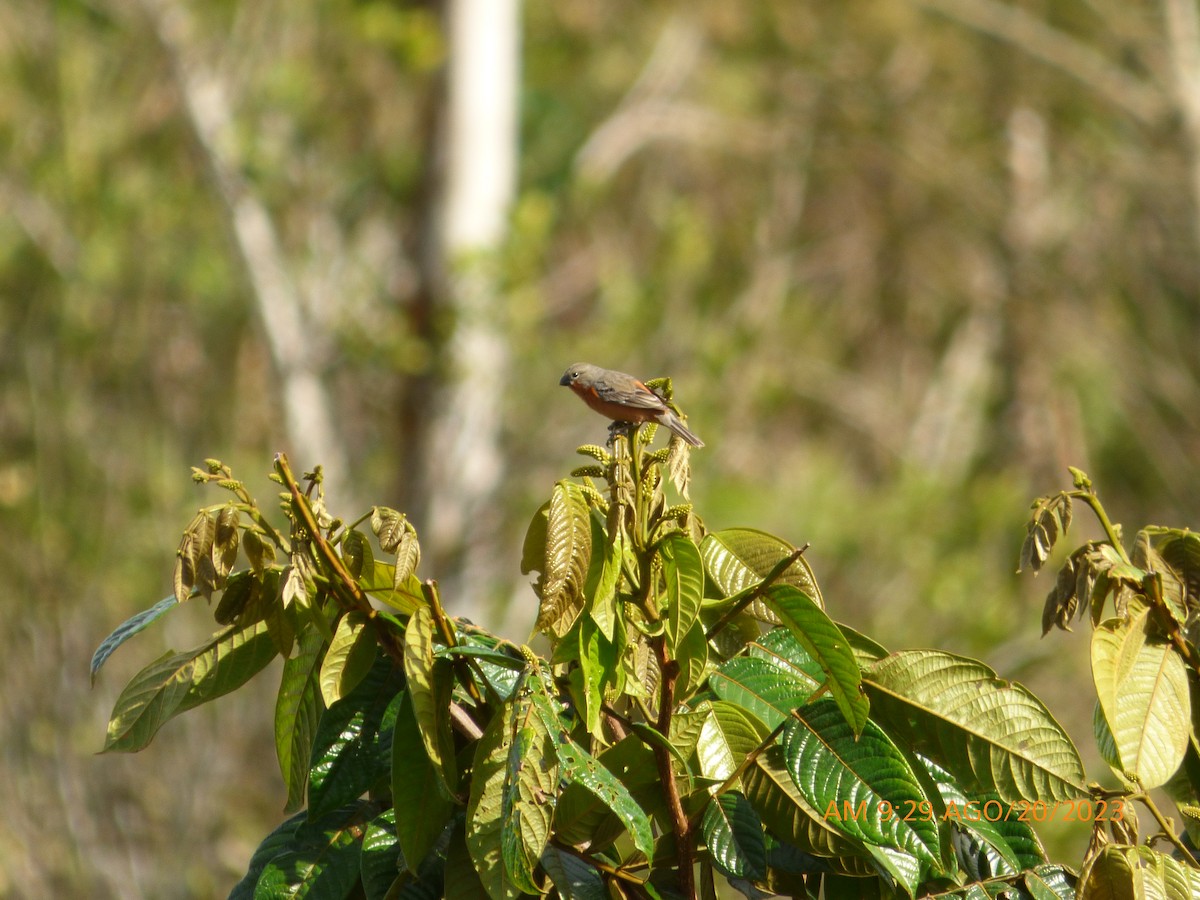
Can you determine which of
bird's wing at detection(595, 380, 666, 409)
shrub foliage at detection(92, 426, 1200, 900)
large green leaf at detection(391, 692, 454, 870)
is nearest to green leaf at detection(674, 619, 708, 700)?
shrub foliage at detection(92, 426, 1200, 900)

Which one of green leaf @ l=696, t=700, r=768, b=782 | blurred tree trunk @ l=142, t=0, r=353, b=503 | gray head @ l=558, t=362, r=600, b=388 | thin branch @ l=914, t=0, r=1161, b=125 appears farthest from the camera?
thin branch @ l=914, t=0, r=1161, b=125

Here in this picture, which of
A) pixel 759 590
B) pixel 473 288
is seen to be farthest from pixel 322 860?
pixel 473 288

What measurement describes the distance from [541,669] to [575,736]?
18cm

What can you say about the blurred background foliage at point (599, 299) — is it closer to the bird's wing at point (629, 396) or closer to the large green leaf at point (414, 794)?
the bird's wing at point (629, 396)

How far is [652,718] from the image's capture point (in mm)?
1598

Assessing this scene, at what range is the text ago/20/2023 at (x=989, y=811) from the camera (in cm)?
147

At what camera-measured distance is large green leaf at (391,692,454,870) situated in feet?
4.87

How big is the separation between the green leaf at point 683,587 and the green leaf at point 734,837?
0.21m

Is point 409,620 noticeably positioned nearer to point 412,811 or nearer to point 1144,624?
point 412,811

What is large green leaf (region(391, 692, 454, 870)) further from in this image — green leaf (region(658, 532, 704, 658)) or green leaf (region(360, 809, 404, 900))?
green leaf (region(658, 532, 704, 658))

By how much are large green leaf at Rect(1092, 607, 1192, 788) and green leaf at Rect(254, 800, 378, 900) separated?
3.01 feet

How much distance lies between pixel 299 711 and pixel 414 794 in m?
0.20

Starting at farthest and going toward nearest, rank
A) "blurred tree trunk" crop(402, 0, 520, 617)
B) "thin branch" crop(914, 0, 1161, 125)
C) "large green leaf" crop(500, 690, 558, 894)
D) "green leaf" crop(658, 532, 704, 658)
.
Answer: "thin branch" crop(914, 0, 1161, 125)
"blurred tree trunk" crop(402, 0, 520, 617)
"green leaf" crop(658, 532, 704, 658)
"large green leaf" crop(500, 690, 558, 894)

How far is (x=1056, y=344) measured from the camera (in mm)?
16672
